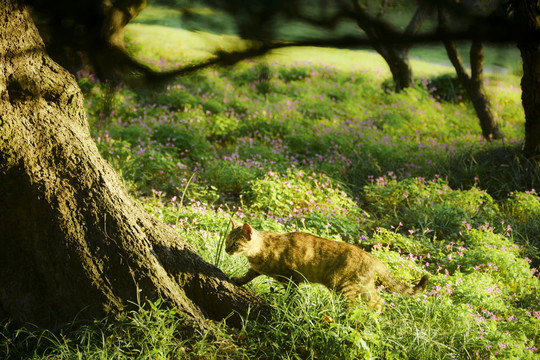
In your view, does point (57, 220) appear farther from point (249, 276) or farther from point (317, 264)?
point (317, 264)

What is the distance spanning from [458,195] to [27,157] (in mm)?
5462

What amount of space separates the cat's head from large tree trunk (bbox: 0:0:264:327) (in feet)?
2.58

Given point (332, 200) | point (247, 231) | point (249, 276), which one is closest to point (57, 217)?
point (247, 231)

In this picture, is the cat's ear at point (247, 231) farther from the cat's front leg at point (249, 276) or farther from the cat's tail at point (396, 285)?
the cat's tail at point (396, 285)

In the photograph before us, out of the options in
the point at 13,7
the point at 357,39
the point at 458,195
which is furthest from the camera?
the point at 458,195

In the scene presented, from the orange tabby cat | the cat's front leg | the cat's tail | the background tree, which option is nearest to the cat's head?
the orange tabby cat

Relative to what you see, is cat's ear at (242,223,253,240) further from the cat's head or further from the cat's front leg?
the cat's front leg

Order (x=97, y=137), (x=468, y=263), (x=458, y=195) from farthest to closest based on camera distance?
(x=97, y=137), (x=458, y=195), (x=468, y=263)

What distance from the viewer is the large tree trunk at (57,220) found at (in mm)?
2820

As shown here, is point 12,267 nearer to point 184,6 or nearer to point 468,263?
point 184,6

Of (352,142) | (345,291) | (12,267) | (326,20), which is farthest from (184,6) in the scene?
(352,142)

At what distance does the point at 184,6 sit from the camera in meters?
1.11

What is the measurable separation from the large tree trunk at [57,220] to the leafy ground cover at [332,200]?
15cm

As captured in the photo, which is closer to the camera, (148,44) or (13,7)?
(148,44)
